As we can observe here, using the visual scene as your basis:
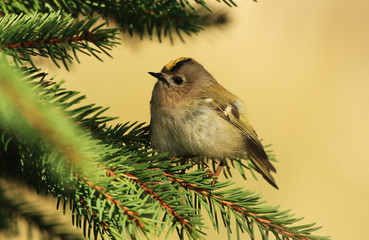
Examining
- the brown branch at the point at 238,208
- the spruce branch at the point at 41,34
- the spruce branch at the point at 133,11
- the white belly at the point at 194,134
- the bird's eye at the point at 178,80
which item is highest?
the spruce branch at the point at 133,11

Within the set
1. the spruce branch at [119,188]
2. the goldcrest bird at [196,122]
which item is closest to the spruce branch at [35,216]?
the spruce branch at [119,188]

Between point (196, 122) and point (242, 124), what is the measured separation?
20 cm

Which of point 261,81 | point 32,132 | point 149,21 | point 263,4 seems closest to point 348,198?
point 261,81

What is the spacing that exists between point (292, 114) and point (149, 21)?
1.11 m

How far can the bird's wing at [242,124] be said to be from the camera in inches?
44.9

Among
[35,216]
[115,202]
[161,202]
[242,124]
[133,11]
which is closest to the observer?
[115,202]

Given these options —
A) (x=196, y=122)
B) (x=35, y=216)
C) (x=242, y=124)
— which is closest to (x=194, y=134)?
(x=196, y=122)

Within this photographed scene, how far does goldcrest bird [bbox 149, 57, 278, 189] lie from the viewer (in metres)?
1.11

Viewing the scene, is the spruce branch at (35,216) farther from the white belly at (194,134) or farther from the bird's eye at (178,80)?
the bird's eye at (178,80)

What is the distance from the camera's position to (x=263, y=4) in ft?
6.39

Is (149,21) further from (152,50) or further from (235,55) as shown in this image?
(235,55)

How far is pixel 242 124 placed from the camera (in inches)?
49.6

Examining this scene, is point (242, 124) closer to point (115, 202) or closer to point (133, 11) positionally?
point (133, 11)

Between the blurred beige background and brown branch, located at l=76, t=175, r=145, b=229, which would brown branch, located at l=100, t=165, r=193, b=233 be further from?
the blurred beige background
